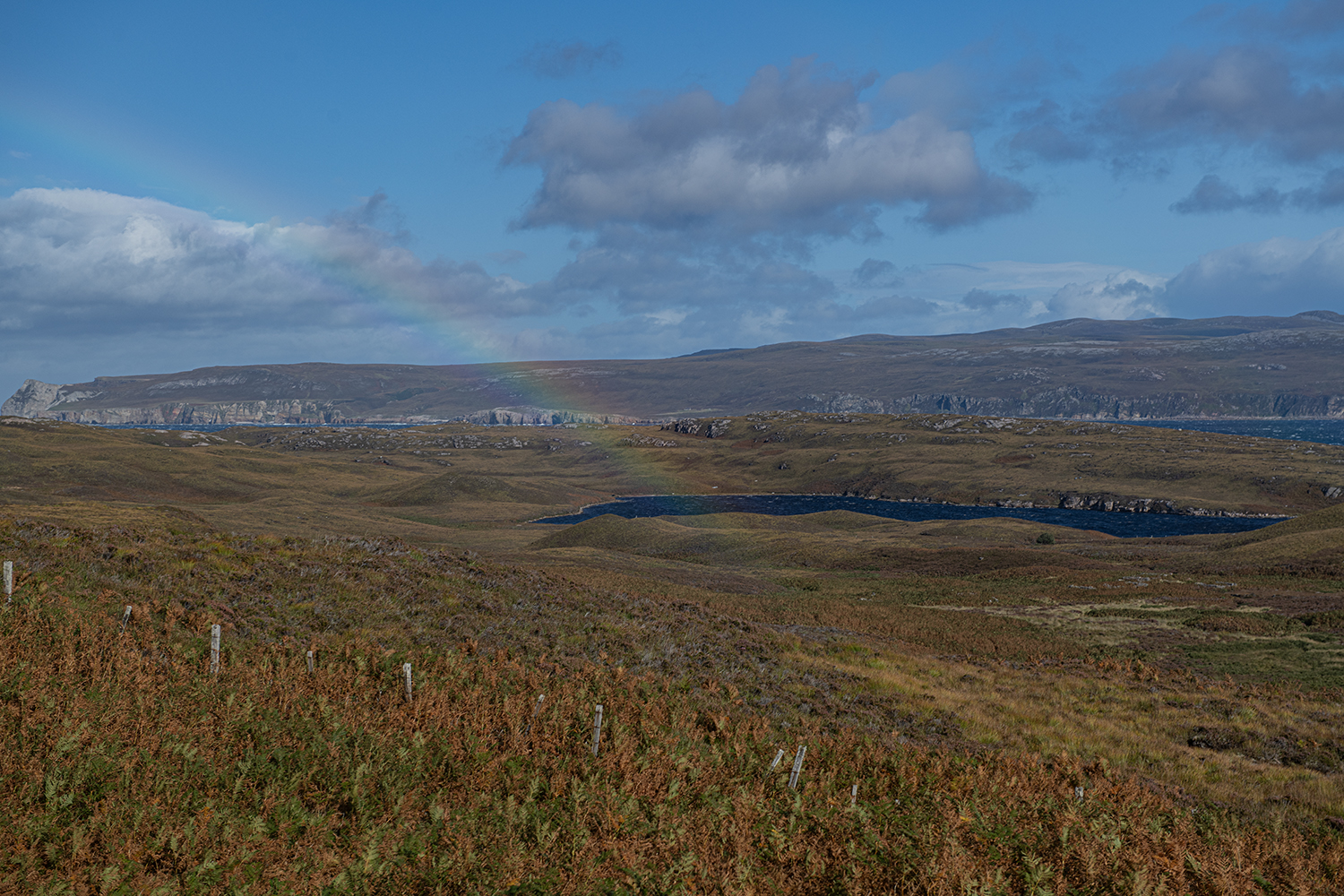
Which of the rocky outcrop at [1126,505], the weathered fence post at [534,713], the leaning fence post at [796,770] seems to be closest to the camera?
the leaning fence post at [796,770]

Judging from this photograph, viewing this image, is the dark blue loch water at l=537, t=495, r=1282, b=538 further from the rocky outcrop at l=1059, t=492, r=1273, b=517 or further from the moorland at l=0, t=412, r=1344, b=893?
the moorland at l=0, t=412, r=1344, b=893

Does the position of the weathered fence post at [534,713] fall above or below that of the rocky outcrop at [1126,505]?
above

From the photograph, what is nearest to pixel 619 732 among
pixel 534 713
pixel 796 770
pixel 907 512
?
pixel 534 713

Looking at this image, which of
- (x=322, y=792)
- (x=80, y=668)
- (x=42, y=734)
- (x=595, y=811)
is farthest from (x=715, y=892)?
(x=80, y=668)

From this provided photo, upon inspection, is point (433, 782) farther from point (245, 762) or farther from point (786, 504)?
point (786, 504)

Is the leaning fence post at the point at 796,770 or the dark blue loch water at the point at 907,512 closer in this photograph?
the leaning fence post at the point at 796,770

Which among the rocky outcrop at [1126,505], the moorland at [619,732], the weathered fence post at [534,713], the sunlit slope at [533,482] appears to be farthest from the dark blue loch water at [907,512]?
the weathered fence post at [534,713]

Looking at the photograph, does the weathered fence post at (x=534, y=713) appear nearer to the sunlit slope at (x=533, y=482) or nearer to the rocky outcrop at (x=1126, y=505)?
the sunlit slope at (x=533, y=482)

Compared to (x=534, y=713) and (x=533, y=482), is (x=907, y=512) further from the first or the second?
(x=534, y=713)

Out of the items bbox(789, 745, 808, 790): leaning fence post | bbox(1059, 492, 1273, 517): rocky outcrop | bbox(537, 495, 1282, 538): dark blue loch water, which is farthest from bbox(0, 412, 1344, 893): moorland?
bbox(1059, 492, 1273, 517): rocky outcrop
